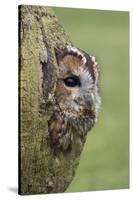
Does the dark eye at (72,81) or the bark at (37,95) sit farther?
the dark eye at (72,81)

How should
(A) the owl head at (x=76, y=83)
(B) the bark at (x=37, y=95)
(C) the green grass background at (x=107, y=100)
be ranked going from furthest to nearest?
1. (C) the green grass background at (x=107, y=100)
2. (A) the owl head at (x=76, y=83)
3. (B) the bark at (x=37, y=95)

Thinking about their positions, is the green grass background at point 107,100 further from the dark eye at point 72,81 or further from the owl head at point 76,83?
the dark eye at point 72,81

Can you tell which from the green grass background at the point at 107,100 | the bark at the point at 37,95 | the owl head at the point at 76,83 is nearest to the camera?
the bark at the point at 37,95

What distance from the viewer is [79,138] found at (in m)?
5.79

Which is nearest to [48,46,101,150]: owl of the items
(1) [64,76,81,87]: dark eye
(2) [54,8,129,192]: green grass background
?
(1) [64,76,81,87]: dark eye

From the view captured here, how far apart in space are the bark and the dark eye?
10 cm

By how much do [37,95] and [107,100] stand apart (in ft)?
2.23

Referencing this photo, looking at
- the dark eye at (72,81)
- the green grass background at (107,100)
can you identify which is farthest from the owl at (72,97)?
the green grass background at (107,100)

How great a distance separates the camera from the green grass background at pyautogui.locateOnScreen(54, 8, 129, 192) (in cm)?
581

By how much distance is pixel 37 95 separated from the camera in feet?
18.3

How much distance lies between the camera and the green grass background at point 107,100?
19.1 feet

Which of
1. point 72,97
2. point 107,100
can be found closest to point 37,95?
point 72,97

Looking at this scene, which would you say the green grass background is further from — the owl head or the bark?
the bark

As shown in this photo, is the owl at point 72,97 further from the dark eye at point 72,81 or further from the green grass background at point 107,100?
the green grass background at point 107,100
